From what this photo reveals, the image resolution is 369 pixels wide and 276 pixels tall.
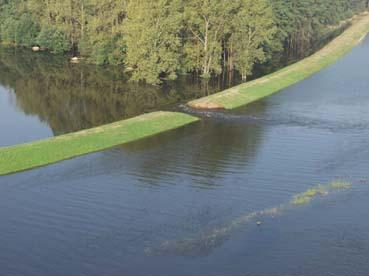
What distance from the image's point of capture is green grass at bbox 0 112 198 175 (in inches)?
1957

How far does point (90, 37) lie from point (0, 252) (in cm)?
8308

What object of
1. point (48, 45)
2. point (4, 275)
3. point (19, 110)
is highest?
point (48, 45)

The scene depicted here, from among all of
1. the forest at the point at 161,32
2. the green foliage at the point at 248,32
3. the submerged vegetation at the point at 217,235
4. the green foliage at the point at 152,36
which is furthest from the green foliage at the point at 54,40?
the submerged vegetation at the point at 217,235

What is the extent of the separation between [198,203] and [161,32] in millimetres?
53948

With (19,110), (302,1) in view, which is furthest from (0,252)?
(302,1)

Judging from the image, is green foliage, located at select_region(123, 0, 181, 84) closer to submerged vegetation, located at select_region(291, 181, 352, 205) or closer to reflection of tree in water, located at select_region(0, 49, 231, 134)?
reflection of tree in water, located at select_region(0, 49, 231, 134)

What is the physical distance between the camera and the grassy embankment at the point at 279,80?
A: 7588cm

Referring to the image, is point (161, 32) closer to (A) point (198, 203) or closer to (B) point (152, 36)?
(B) point (152, 36)

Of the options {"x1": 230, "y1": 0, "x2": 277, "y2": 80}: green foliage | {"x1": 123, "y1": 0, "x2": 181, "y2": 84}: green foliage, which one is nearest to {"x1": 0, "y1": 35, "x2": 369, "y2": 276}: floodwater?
{"x1": 123, "y1": 0, "x2": 181, "y2": 84}: green foliage

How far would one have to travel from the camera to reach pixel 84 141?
55.6m

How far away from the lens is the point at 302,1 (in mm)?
141000

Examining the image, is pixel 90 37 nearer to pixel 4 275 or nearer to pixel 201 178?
pixel 201 178

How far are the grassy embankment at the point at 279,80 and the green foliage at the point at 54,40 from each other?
48366 millimetres

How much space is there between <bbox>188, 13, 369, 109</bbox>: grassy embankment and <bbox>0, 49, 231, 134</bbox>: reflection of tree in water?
5.31m
